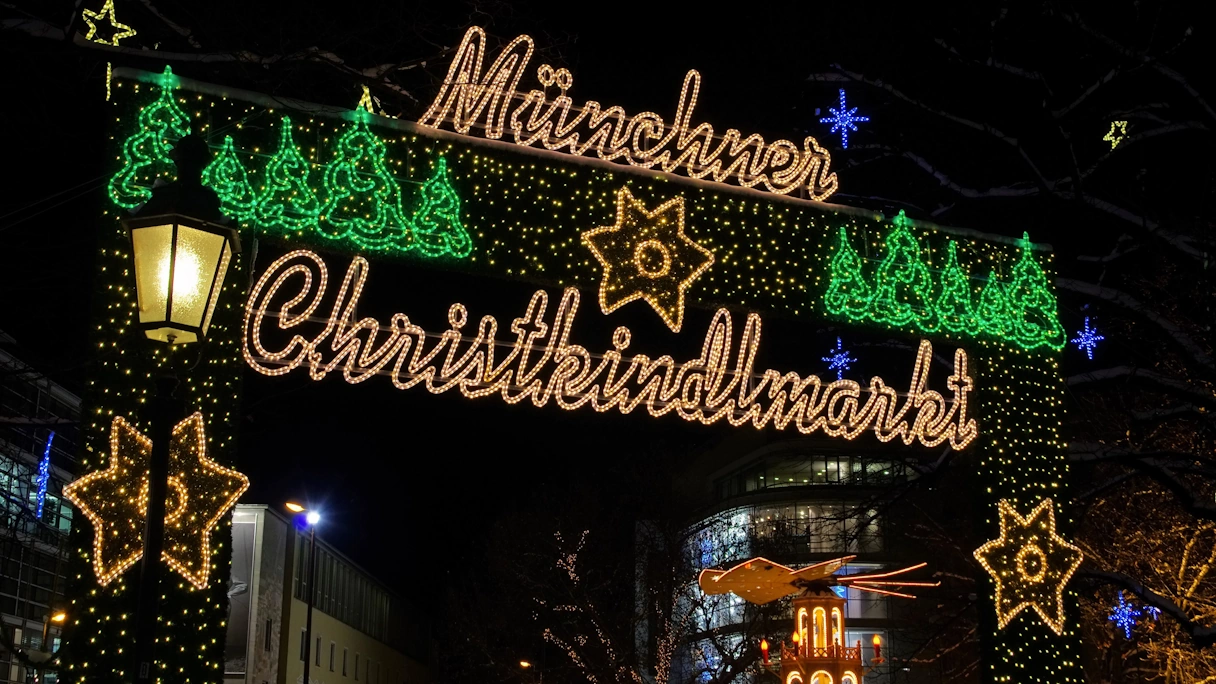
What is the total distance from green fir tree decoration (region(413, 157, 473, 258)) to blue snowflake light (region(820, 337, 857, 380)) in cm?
1012

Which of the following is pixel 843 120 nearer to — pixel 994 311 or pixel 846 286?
pixel 994 311

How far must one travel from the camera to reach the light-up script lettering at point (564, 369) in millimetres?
12242

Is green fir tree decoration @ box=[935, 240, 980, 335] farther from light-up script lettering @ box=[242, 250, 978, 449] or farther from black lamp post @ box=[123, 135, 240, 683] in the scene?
black lamp post @ box=[123, 135, 240, 683]

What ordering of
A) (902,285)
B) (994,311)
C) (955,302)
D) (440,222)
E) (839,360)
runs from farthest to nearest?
(839,360) < (994,311) < (955,302) < (902,285) < (440,222)

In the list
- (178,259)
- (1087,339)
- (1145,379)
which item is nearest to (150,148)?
(178,259)

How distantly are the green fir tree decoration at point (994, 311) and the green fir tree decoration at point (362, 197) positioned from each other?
7.18m

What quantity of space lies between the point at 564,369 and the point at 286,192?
133 inches

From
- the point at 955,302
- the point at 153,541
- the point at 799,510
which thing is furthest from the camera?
the point at 799,510

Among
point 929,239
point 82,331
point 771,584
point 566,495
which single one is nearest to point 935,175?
point 929,239

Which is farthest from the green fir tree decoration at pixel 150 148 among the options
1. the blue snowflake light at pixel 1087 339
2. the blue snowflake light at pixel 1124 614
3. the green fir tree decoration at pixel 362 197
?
the blue snowflake light at pixel 1124 614

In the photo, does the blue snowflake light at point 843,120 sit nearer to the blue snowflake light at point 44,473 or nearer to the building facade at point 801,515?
the blue snowflake light at point 44,473

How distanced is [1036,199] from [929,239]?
1498mm

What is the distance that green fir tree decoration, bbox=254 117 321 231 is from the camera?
1236 cm

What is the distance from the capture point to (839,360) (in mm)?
22078
